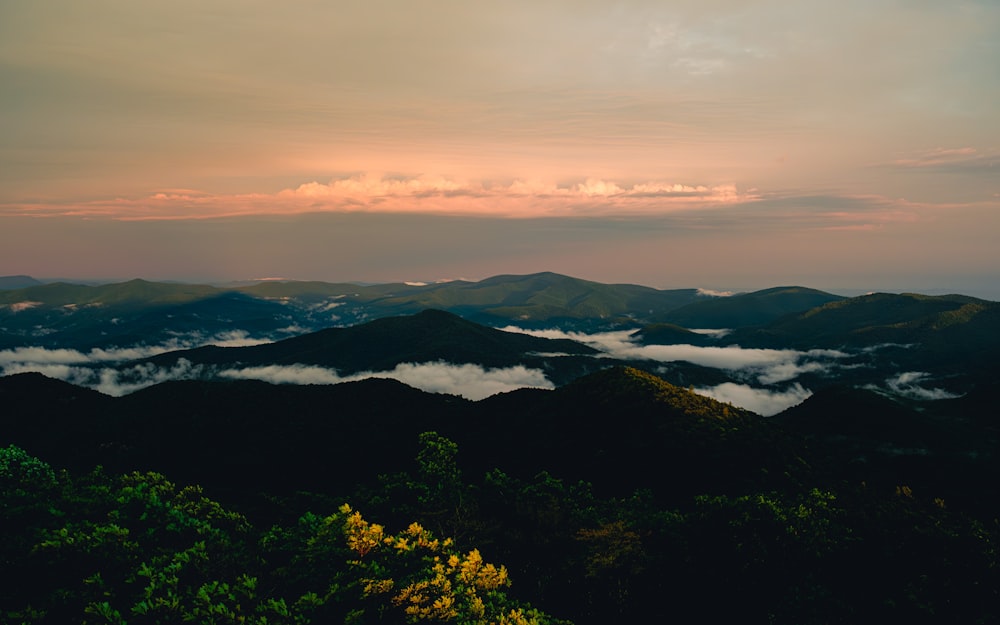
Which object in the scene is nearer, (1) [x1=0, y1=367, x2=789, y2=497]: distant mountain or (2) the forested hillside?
(2) the forested hillside

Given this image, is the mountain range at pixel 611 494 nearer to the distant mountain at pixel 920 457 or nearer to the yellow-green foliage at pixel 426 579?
the distant mountain at pixel 920 457

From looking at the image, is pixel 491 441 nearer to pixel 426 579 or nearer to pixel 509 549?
pixel 509 549

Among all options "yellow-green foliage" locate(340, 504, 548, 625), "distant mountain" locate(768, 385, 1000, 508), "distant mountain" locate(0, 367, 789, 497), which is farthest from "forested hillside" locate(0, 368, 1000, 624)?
"distant mountain" locate(768, 385, 1000, 508)

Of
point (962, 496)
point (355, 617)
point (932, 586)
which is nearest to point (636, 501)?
point (932, 586)

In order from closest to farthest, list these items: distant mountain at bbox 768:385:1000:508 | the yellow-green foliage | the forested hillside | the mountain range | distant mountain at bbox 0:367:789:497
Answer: the yellow-green foliage < the forested hillside < the mountain range < distant mountain at bbox 0:367:789:497 < distant mountain at bbox 768:385:1000:508

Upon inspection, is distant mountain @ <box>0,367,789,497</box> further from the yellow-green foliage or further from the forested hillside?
the yellow-green foliage

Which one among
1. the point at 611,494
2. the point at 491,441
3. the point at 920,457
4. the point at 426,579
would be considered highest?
the point at 426,579

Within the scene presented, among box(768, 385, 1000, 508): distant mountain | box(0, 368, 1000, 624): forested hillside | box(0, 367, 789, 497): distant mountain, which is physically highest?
box(0, 368, 1000, 624): forested hillside

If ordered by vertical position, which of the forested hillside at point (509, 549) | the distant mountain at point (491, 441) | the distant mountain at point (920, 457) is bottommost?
the distant mountain at point (920, 457)

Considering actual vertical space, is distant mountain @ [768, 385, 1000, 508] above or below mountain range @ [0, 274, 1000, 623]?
below

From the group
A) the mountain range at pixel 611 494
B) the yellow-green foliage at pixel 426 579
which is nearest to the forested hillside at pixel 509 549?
the yellow-green foliage at pixel 426 579

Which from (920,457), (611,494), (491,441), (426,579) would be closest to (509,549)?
(426,579)

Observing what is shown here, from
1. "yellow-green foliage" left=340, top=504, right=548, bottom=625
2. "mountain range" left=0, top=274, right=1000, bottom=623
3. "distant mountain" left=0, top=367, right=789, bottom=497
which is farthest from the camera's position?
"distant mountain" left=0, top=367, right=789, bottom=497
